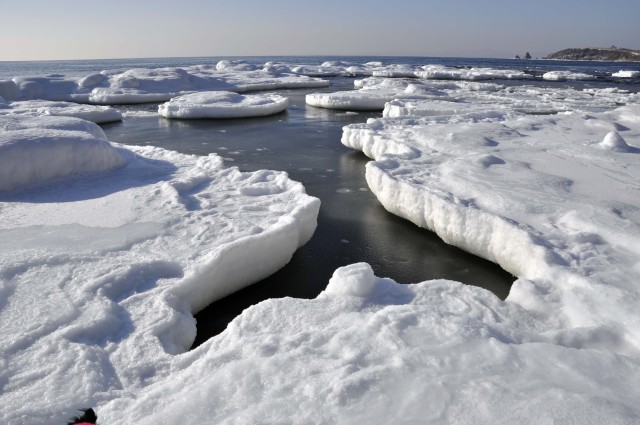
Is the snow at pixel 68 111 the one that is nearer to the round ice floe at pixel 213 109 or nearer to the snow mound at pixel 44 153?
the round ice floe at pixel 213 109

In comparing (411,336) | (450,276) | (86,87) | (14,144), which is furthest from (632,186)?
(86,87)

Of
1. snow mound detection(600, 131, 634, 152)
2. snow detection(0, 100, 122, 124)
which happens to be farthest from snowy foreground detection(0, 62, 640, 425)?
snow detection(0, 100, 122, 124)

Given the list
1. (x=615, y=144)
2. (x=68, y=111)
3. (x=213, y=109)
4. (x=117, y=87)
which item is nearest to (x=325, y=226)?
(x=615, y=144)

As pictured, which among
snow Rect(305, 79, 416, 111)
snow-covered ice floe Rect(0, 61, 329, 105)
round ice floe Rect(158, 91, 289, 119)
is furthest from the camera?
snow-covered ice floe Rect(0, 61, 329, 105)

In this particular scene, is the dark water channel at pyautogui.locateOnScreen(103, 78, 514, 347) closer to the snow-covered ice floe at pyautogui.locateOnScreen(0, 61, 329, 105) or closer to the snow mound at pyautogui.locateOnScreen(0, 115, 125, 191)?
the snow mound at pyautogui.locateOnScreen(0, 115, 125, 191)

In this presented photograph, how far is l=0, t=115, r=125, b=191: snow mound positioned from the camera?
579cm

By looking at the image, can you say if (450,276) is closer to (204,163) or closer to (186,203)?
(186,203)

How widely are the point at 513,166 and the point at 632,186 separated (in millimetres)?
1339

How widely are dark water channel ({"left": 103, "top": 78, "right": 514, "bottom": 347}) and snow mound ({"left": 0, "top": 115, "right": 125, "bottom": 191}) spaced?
2442 millimetres

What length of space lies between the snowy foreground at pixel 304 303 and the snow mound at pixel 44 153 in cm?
3

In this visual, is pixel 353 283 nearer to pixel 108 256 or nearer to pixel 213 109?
pixel 108 256

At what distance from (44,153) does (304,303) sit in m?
4.85

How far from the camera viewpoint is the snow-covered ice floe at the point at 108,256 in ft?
8.47

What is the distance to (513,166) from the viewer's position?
6086 mm
